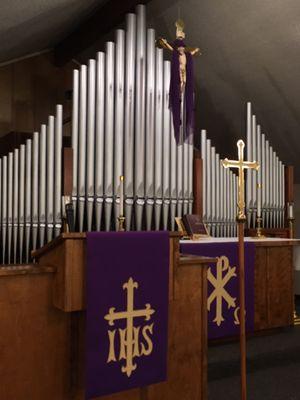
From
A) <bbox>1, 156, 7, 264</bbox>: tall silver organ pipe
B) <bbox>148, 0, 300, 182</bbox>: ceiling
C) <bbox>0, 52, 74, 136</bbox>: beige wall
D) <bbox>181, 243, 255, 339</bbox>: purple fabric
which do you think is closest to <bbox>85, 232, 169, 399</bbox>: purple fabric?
<bbox>181, 243, 255, 339</bbox>: purple fabric

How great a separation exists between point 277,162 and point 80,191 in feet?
8.35

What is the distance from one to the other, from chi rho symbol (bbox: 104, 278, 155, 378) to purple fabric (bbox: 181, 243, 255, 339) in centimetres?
149

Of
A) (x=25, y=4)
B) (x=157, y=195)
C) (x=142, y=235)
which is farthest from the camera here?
(x=157, y=195)

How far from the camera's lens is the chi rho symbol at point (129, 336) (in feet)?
6.82

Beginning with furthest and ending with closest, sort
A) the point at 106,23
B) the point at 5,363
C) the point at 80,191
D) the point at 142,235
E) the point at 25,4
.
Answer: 1. the point at 106,23
2. the point at 80,191
3. the point at 25,4
4. the point at 142,235
5. the point at 5,363

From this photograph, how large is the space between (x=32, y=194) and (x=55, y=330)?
2.27 m

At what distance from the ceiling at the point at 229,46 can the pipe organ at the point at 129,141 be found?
62 cm

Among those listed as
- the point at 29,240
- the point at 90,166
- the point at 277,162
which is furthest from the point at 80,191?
the point at 277,162

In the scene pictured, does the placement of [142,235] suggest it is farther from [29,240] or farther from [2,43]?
[2,43]

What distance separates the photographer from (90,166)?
13.5 feet

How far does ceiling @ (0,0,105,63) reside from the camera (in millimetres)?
3626

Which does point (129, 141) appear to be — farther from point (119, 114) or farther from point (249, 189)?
point (249, 189)

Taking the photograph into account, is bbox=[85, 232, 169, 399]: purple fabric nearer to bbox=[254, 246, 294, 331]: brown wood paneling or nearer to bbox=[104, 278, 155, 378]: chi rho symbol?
bbox=[104, 278, 155, 378]: chi rho symbol

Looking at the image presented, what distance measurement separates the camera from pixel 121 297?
2.09 metres
